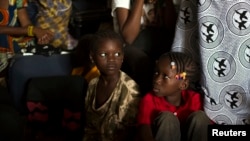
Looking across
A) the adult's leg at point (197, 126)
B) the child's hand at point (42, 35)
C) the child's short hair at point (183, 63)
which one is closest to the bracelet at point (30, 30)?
the child's hand at point (42, 35)

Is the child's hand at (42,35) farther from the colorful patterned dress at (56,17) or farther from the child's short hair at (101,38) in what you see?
the child's short hair at (101,38)

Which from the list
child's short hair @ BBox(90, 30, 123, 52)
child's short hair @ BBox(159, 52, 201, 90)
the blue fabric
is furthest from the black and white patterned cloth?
the blue fabric

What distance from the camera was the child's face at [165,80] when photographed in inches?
69.8

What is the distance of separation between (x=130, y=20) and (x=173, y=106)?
478mm

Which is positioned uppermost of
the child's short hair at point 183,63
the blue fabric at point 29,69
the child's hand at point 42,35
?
the child's hand at point 42,35

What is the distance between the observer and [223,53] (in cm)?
176

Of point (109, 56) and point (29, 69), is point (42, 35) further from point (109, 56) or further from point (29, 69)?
point (109, 56)

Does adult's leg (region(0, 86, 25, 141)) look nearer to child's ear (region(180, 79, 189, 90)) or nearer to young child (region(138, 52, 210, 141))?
young child (region(138, 52, 210, 141))

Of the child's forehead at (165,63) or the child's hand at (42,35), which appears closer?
the child's forehead at (165,63)

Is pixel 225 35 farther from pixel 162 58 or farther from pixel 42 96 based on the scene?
pixel 42 96

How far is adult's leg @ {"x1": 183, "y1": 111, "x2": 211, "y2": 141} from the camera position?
1.67 metres

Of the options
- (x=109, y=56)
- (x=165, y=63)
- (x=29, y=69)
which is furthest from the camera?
(x=29, y=69)

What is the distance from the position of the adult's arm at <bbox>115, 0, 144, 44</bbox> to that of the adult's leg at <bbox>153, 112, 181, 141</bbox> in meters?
0.53

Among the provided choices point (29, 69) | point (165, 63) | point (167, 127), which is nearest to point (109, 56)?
point (165, 63)
